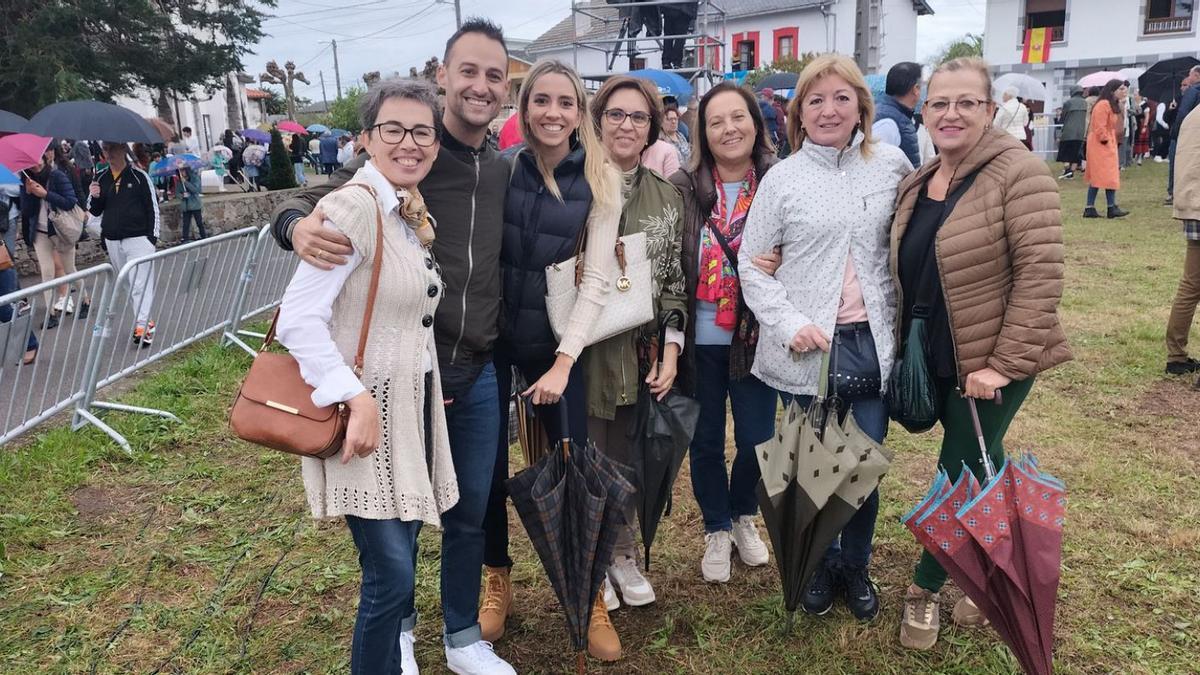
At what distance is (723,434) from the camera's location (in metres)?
3.34

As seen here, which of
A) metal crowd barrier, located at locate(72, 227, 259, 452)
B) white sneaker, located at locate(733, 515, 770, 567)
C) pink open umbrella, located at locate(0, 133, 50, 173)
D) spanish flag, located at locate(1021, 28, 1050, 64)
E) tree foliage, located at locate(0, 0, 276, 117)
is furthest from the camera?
spanish flag, located at locate(1021, 28, 1050, 64)

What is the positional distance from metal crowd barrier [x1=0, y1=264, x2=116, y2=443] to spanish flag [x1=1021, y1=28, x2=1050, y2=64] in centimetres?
3568

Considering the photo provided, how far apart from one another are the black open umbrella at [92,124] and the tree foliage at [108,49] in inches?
200

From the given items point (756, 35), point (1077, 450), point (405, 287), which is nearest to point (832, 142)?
point (405, 287)

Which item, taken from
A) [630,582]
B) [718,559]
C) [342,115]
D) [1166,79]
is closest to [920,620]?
[718,559]

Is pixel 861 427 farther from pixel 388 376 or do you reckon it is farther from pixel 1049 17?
pixel 1049 17

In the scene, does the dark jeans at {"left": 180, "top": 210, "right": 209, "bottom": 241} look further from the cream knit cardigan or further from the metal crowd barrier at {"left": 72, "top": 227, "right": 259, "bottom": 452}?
the cream knit cardigan

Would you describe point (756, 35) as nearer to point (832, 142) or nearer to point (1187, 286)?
point (1187, 286)

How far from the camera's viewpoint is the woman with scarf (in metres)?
3.06

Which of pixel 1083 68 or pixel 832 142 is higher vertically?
pixel 1083 68

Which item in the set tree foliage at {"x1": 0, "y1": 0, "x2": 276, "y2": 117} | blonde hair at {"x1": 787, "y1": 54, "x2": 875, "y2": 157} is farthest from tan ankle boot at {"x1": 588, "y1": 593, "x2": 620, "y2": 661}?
tree foliage at {"x1": 0, "y1": 0, "x2": 276, "y2": 117}

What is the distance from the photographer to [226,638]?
124 inches

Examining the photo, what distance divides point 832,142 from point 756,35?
4618cm

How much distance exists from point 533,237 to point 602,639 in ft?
4.95
